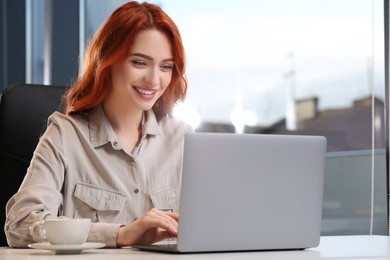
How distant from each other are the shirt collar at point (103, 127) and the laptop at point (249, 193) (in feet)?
2.26

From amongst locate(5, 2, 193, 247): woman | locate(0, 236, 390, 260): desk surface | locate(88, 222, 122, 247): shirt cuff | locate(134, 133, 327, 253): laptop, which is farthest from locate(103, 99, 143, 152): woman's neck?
locate(134, 133, 327, 253): laptop

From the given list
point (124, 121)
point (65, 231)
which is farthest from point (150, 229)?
point (124, 121)

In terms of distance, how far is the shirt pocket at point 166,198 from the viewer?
216 centimetres

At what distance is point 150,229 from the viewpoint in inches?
69.7

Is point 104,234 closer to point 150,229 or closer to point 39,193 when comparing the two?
point 150,229

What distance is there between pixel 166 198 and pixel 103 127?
0.87 ft

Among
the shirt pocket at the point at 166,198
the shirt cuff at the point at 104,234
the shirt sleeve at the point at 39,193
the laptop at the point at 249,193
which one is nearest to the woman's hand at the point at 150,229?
the shirt cuff at the point at 104,234

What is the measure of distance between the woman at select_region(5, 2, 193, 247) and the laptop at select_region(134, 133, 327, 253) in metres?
0.62

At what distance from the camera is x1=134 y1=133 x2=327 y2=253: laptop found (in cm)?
141

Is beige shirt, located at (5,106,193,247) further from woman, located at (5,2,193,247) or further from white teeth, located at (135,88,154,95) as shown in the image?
white teeth, located at (135,88,154,95)

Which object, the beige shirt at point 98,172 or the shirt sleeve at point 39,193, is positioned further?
the beige shirt at point 98,172

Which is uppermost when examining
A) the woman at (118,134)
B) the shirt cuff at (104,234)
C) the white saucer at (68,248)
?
the woman at (118,134)

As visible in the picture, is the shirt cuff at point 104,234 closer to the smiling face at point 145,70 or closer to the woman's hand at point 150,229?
the woman's hand at point 150,229

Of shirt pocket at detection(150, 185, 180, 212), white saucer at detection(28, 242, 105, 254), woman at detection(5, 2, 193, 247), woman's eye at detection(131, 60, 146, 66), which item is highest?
woman's eye at detection(131, 60, 146, 66)
